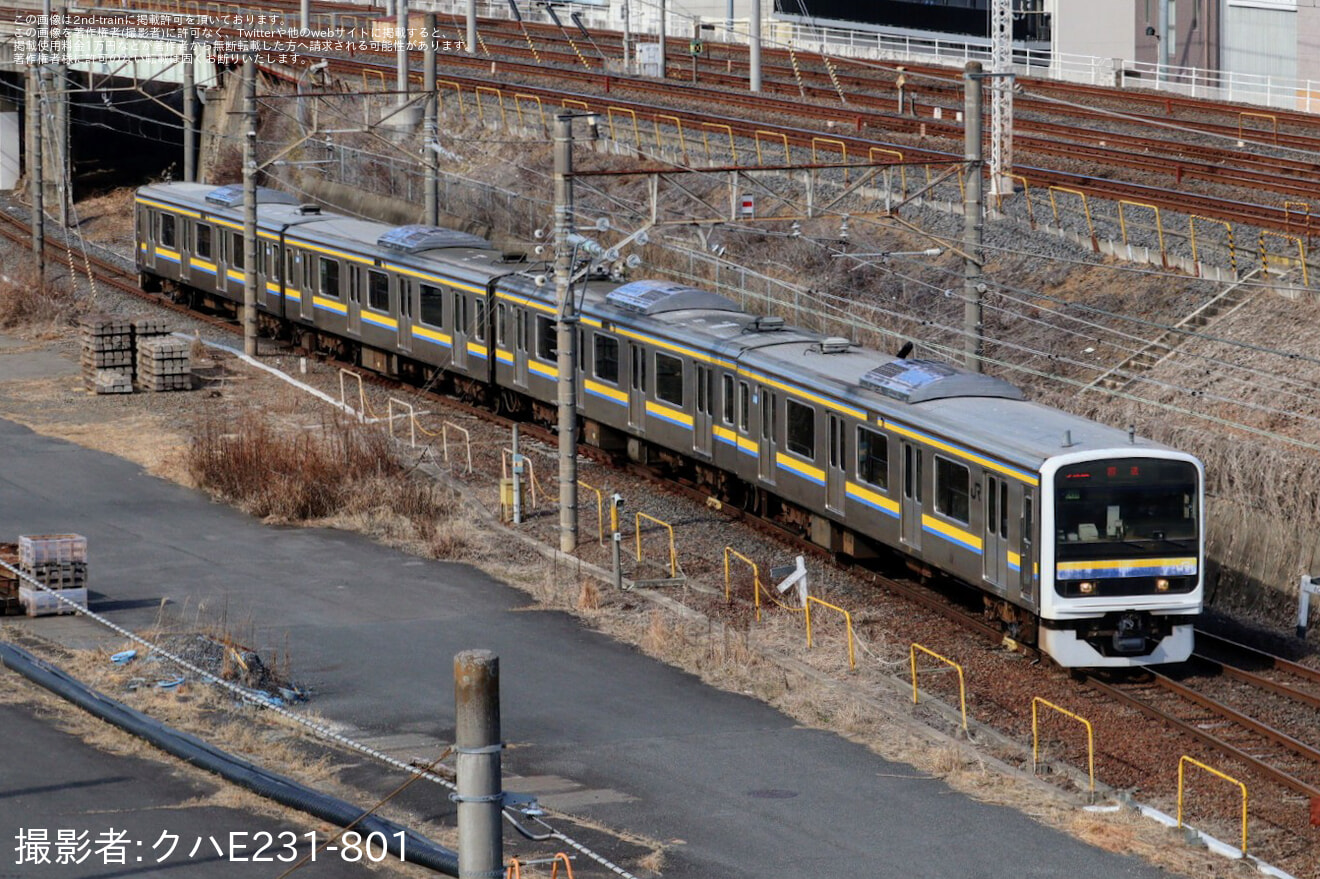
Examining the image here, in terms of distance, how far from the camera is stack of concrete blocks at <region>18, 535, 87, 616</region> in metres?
21.5

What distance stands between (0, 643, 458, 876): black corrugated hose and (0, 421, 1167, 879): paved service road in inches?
56.6

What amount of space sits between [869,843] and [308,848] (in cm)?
438

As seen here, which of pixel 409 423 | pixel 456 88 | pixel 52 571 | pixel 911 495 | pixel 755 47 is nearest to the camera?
pixel 52 571

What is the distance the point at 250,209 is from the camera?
1544 inches

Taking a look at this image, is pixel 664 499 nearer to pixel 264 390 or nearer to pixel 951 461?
pixel 951 461

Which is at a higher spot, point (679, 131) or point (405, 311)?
point (679, 131)

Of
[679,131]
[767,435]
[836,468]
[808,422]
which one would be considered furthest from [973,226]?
[679,131]

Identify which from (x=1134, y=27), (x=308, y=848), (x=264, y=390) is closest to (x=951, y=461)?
(x=308, y=848)

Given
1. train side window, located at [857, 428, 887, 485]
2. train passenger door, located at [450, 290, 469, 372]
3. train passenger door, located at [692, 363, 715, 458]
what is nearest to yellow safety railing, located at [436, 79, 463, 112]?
train passenger door, located at [450, 290, 469, 372]

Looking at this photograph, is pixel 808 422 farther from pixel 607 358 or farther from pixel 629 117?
pixel 629 117

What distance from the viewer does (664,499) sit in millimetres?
29250

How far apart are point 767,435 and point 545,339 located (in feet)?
22.2

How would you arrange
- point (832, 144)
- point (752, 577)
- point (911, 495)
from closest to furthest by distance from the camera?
point (911, 495)
point (752, 577)
point (832, 144)

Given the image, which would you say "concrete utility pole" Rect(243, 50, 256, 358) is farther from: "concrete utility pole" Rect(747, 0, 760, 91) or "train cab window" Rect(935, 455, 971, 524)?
"concrete utility pole" Rect(747, 0, 760, 91)
